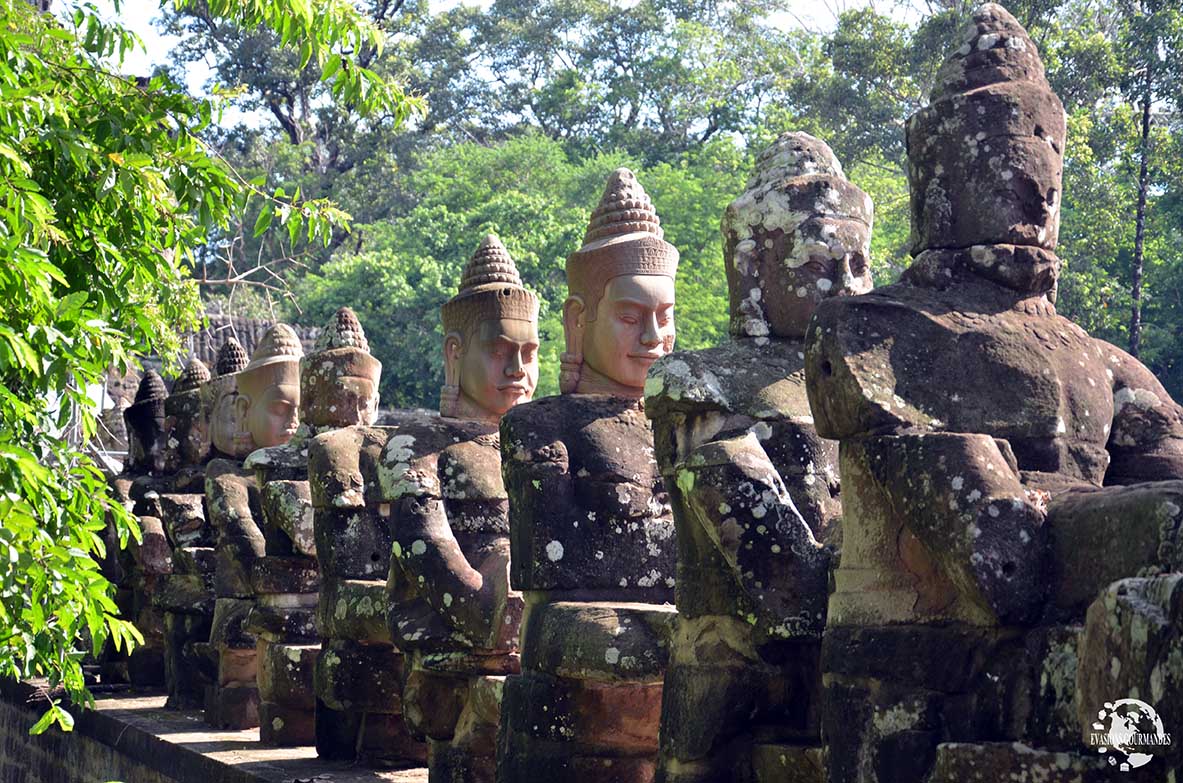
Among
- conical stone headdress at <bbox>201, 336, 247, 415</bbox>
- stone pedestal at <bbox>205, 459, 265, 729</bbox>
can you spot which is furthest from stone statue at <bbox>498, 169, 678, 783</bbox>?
conical stone headdress at <bbox>201, 336, 247, 415</bbox>

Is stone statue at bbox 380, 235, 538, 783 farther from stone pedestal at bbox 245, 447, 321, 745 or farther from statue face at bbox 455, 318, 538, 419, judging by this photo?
stone pedestal at bbox 245, 447, 321, 745

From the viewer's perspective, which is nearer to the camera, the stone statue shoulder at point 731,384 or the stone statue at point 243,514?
the stone statue shoulder at point 731,384

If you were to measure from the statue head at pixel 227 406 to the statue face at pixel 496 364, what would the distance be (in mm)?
4292

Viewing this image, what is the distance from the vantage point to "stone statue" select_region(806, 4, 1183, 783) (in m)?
4.07

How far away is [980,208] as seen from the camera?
487 centimetres

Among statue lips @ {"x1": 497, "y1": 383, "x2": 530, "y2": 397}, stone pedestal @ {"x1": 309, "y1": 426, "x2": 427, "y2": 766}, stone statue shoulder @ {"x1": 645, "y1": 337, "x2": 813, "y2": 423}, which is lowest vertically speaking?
stone pedestal @ {"x1": 309, "y1": 426, "x2": 427, "y2": 766}

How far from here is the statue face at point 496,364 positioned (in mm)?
8266

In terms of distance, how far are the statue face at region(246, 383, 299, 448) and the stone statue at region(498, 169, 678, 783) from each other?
17.3ft

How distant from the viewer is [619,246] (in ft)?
23.9

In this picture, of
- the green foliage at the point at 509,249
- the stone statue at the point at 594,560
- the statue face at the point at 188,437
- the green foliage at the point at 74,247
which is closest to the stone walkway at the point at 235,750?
the statue face at the point at 188,437

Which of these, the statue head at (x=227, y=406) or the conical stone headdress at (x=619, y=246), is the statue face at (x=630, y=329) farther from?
the statue head at (x=227, y=406)

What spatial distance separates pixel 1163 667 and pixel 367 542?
620 cm

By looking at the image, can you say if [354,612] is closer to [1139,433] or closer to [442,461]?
[442,461]

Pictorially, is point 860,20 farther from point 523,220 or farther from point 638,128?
point 638,128
